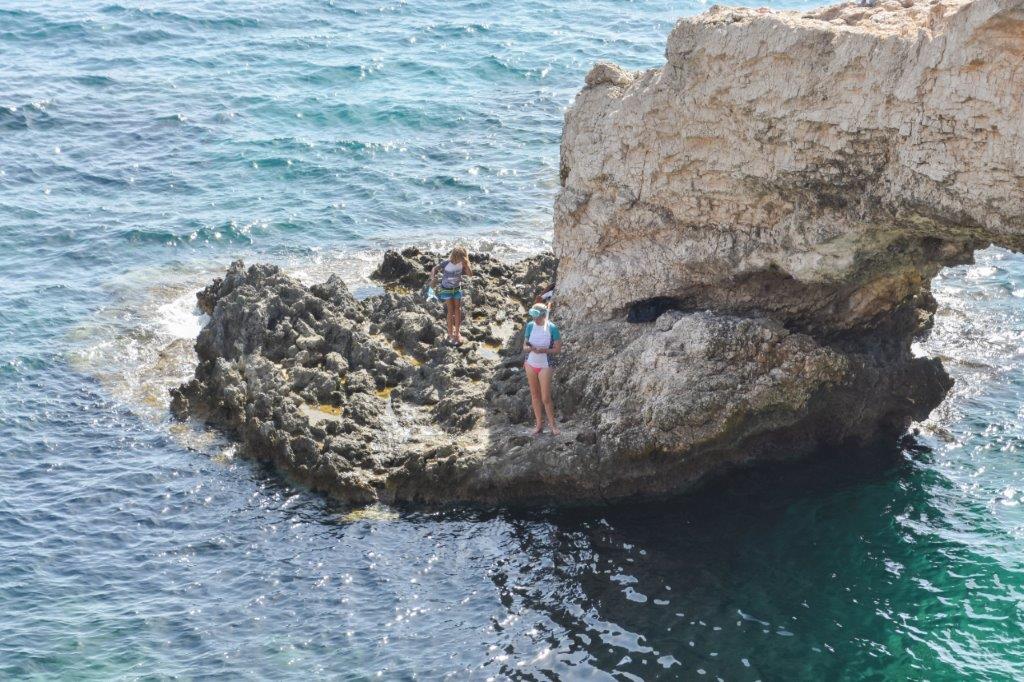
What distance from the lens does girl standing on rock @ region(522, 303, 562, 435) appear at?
20891mm

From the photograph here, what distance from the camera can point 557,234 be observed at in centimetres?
2383

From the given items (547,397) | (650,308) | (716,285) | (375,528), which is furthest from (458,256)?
(375,528)

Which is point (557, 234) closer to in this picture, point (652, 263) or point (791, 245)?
point (652, 263)

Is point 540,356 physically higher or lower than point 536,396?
higher

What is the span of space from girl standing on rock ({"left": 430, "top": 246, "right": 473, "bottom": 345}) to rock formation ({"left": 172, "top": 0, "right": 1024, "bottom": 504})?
44cm

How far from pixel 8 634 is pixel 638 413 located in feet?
35.5

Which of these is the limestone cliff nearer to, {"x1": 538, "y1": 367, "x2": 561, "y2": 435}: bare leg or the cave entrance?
the cave entrance

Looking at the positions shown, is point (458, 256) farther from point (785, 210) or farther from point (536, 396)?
point (785, 210)

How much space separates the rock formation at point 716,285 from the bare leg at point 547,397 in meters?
0.37

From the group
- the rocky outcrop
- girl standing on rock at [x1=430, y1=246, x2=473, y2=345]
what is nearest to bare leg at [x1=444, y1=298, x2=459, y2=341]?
girl standing on rock at [x1=430, y1=246, x2=473, y2=345]

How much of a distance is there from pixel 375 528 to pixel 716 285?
24.7 ft

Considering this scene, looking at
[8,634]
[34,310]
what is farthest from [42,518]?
[34,310]

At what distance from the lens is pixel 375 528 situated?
20.3 metres

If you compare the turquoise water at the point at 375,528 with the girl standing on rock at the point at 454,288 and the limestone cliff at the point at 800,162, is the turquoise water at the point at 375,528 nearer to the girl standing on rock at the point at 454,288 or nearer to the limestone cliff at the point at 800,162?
the limestone cliff at the point at 800,162
